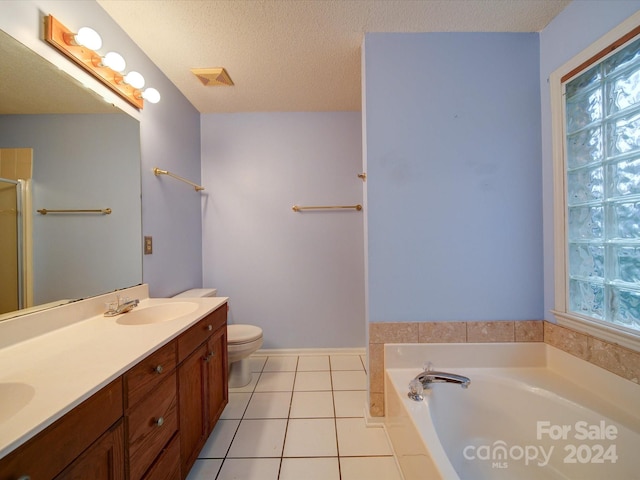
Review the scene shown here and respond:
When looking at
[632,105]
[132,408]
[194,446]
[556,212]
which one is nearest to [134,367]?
[132,408]

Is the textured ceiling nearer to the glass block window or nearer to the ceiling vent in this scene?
the ceiling vent

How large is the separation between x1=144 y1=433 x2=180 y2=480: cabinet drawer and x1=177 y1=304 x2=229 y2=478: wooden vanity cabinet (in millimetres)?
39

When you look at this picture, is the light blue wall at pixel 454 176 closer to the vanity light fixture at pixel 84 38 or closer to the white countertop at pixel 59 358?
the white countertop at pixel 59 358

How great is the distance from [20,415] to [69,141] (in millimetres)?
1100

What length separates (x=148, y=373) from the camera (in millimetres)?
835

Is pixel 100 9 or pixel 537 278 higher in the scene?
pixel 100 9

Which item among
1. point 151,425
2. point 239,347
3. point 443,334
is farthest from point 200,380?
point 443,334

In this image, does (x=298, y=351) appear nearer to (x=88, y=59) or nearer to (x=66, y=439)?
(x=66, y=439)

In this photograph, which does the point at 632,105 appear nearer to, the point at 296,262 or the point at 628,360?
the point at 628,360

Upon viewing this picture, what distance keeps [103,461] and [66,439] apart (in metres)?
0.18

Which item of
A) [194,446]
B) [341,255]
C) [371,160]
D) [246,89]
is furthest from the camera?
[341,255]

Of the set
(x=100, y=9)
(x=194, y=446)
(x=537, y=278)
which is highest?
(x=100, y=9)

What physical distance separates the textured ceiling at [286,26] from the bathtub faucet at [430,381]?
1.88 metres

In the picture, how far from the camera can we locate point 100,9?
4.00ft
